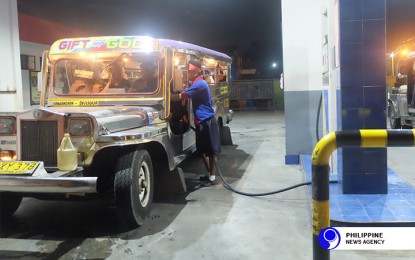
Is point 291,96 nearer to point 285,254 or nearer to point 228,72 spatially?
point 228,72

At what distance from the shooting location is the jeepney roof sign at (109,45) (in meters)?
5.57

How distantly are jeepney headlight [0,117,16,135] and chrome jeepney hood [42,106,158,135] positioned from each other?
0.41 meters

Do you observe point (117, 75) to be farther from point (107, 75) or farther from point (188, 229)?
point (188, 229)

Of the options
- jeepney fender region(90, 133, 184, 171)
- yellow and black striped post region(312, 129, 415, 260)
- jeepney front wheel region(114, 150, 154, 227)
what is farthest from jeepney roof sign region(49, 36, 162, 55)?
yellow and black striped post region(312, 129, 415, 260)

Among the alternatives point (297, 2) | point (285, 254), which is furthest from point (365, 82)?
point (297, 2)

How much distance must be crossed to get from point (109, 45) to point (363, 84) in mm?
3321

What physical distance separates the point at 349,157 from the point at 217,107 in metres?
3.71

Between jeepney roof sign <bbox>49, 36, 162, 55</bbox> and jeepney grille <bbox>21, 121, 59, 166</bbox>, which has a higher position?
jeepney roof sign <bbox>49, 36, 162, 55</bbox>

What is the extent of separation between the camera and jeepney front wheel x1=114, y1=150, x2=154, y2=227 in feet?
13.8

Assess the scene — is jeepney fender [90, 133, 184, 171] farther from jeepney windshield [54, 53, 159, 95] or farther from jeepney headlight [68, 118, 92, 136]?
jeepney windshield [54, 53, 159, 95]

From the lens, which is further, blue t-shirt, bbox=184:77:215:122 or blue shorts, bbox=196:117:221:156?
blue shorts, bbox=196:117:221:156

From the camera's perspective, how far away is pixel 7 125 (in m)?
4.33

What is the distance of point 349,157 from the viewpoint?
4.72 m

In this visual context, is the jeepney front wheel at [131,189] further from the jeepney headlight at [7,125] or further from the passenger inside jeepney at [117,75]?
the passenger inside jeepney at [117,75]
